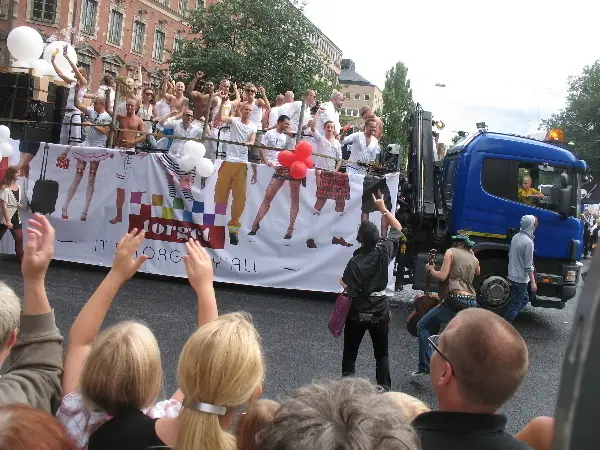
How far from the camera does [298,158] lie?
33.2 feet

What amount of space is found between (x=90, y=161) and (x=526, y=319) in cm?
823

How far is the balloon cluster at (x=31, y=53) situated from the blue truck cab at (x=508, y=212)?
8.11m

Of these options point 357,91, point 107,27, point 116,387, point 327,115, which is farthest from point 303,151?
point 357,91

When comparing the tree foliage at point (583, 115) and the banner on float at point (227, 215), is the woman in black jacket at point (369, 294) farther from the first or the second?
the tree foliage at point (583, 115)

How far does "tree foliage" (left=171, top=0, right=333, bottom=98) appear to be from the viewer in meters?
32.2

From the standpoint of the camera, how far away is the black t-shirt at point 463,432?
2.00 meters

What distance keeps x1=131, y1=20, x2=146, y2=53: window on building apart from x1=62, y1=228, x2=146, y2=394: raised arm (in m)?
47.2

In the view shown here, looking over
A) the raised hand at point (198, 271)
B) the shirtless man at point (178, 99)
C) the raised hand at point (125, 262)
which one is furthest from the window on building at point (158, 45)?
the raised hand at point (198, 271)

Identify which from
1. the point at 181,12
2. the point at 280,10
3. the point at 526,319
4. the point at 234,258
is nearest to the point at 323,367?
the point at 234,258

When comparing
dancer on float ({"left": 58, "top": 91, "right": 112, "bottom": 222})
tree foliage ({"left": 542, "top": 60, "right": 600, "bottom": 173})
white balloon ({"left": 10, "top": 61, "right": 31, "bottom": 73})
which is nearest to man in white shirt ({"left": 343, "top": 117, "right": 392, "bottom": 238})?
dancer on float ({"left": 58, "top": 91, "right": 112, "bottom": 222})

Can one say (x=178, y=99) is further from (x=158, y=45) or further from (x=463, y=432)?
(x=158, y=45)

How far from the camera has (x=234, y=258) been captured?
1118 centimetres

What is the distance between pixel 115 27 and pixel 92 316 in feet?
152

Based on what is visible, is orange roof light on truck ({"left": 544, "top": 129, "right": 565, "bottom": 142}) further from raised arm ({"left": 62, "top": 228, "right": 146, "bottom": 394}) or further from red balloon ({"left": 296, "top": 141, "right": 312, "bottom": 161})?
raised arm ({"left": 62, "top": 228, "right": 146, "bottom": 394})
